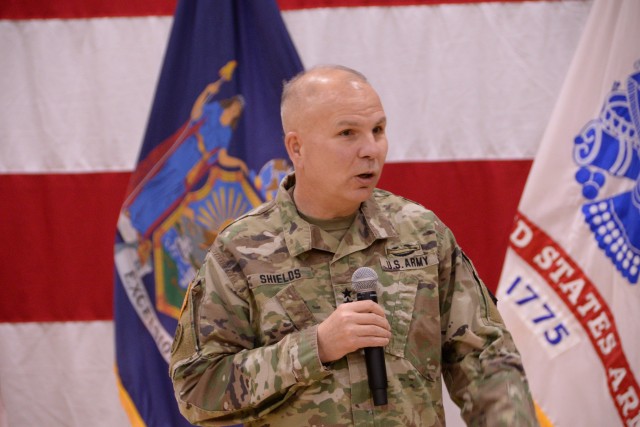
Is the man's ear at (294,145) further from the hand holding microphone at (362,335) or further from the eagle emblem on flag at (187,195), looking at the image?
the eagle emblem on flag at (187,195)

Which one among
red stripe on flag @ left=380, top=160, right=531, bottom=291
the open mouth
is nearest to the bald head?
the open mouth

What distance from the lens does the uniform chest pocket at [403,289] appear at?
1.53m

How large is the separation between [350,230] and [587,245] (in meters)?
1.18

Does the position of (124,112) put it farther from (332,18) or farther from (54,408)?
(54,408)

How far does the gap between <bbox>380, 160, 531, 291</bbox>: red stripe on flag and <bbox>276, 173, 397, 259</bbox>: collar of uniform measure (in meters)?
1.10

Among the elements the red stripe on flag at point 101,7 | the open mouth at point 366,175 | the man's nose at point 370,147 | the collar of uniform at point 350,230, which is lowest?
the collar of uniform at point 350,230

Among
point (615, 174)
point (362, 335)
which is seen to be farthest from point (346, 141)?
point (615, 174)

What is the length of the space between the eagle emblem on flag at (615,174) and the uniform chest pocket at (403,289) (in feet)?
3.62

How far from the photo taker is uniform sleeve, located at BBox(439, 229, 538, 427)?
4.76 feet

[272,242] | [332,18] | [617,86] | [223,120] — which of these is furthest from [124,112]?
[617,86]

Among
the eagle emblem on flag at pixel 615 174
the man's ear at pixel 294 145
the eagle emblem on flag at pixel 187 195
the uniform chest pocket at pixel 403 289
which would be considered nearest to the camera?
the uniform chest pocket at pixel 403 289

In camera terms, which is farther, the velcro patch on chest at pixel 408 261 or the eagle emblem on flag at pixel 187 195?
the eagle emblem on flag at pixel 187 195

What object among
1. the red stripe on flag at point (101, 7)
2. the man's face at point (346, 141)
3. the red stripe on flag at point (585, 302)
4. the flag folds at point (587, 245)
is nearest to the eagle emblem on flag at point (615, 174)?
the flag folds at point (587, 245)

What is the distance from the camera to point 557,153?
2547 mm
